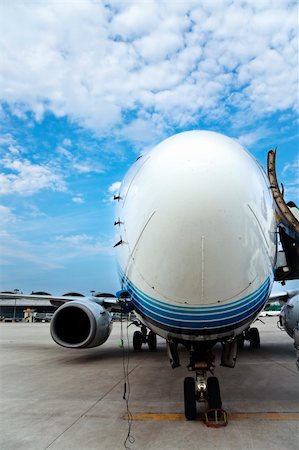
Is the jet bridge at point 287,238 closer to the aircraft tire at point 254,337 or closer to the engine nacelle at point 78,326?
the engine nacelle at point 78,326

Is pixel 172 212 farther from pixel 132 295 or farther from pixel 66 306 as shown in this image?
pixel 66 306

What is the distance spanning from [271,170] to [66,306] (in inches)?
224

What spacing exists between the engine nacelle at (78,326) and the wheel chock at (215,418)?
14.1 ft

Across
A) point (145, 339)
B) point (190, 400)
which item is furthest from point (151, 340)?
point (190, 400)

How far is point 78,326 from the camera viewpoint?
9.62 meters

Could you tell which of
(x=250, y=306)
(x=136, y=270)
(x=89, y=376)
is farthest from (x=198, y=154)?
(x=89, y=376)

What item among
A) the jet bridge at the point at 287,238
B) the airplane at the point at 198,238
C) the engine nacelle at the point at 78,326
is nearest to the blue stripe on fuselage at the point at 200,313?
the airplane at the point at 198,238

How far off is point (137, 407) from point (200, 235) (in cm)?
340

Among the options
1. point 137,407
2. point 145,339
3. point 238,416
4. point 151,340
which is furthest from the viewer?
point 145,339

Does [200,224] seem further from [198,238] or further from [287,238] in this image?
[287,238]

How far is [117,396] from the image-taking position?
6.23m

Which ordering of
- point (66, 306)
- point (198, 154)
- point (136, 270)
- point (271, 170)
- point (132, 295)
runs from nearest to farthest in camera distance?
point (198, 154)
point (136, 270)
point (132, 295)
point (271, 170)
point (66, 306)

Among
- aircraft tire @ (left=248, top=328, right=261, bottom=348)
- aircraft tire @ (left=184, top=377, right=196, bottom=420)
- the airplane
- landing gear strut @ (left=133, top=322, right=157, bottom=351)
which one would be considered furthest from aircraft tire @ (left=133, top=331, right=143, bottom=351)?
the airplane

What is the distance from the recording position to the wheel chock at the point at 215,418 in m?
4.41
